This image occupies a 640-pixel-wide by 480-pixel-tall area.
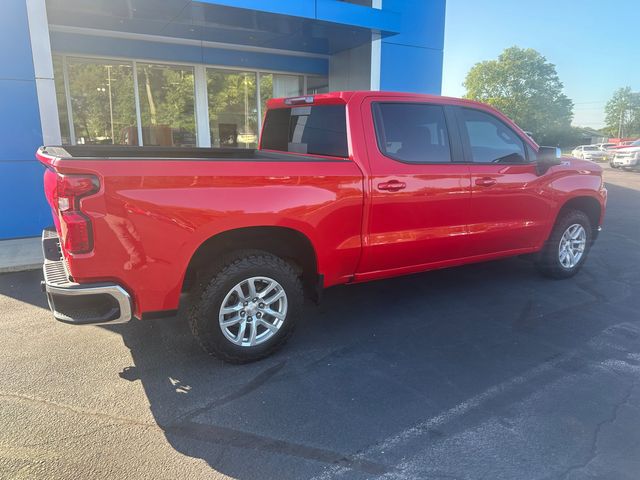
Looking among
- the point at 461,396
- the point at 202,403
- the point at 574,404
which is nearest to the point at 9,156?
the point at 202,403

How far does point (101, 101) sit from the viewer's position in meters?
9.92

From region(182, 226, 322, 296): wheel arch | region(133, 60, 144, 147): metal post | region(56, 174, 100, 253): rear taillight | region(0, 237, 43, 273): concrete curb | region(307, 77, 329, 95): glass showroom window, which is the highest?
region(307, 77, 329, 95): glass showroom window

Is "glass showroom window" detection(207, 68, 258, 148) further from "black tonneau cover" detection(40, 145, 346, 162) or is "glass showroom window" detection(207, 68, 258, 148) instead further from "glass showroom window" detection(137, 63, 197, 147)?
"black tonneau cover" detection(40, 145, 346, 162)

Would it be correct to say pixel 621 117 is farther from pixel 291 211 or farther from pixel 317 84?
pixel 291 211

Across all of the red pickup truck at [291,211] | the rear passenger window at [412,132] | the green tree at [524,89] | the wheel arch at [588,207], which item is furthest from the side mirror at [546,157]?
the green tree at [524,89]

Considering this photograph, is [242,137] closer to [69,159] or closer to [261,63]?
[261,63]

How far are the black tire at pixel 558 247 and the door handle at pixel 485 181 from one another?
1.35 meters

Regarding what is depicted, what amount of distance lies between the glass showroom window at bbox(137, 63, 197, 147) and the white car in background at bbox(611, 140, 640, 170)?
23.0 meters

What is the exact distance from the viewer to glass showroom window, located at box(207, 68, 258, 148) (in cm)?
1120

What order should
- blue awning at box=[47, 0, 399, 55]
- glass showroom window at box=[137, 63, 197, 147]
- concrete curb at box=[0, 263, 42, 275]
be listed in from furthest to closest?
glass showroom window at box=[137, 63, 197, 147]
blue awning at box=[47, 0, 399, 55]
concrete curb at box=[0, 263, 42, 275]

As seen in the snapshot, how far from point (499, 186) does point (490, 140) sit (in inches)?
19.4

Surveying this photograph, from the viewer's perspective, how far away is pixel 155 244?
3.01 metres

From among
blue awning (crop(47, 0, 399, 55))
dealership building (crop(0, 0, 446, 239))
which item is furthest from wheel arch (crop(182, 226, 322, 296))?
blue awning (crop(47, 0, 399, 55))

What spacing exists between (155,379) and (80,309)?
2.51 ft
